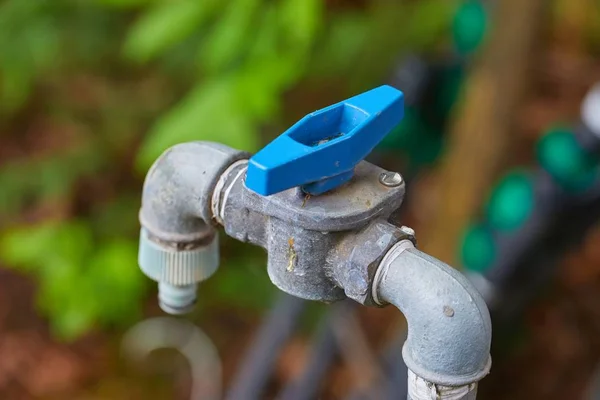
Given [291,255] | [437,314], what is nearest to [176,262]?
[291,255]

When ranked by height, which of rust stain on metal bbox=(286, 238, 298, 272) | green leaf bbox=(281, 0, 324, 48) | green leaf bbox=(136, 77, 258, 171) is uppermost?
rust stain on metal bbox=(286, 238, 298, 272)

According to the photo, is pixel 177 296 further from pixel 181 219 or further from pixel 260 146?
pixel 260 146

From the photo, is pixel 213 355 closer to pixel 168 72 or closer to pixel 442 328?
pixel 168 72

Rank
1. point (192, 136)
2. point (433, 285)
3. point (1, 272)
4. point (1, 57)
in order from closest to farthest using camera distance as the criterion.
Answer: point (433, 285)
point (192, 136)
point (1, 57)
point (1, 272)

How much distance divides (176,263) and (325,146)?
0.26m

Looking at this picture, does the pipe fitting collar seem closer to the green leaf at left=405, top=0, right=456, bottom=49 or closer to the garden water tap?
the garden water tap

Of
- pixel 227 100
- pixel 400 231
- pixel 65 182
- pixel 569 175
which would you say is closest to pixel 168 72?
pixel 65 182

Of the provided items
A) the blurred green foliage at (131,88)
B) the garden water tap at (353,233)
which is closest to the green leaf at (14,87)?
the blurred green foliage at (131,88)

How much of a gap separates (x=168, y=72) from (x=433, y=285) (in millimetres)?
1548

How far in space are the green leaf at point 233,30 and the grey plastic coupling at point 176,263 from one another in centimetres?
62

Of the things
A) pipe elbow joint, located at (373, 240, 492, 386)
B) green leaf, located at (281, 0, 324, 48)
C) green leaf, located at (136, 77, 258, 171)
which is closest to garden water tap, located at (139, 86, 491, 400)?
pipe elbow joint, located at (373, 240, 492, 386)

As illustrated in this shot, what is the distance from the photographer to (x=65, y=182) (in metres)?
2.06

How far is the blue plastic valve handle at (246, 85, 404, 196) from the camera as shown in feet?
1.90

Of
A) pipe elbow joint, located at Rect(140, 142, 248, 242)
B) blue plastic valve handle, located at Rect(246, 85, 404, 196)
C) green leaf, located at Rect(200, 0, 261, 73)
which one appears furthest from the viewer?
green leaf, located at Rect(200, 0, 261, 73)
